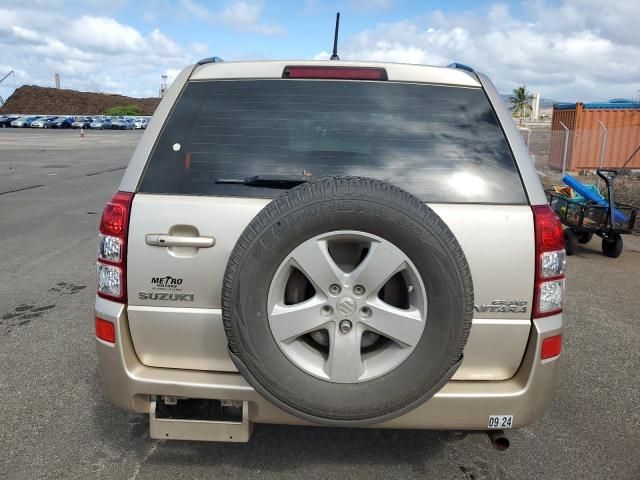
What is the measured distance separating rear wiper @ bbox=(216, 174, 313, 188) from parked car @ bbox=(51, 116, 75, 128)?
72.1m

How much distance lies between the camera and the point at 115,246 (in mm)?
2426

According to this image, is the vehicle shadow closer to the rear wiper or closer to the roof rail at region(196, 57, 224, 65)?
the rear wiper

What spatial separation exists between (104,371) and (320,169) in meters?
1.38

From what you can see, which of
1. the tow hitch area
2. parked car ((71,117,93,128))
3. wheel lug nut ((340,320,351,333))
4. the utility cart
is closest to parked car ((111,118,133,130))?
parked car ((71,117,93,128))

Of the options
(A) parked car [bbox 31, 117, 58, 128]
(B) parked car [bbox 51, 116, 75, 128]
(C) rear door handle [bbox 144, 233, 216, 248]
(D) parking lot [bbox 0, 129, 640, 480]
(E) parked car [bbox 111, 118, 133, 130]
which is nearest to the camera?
(C) rear door handle [bbox 144, 233, 216, 248]

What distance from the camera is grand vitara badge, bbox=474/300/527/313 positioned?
2391 mm

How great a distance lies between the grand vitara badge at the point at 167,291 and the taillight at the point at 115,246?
120 mm

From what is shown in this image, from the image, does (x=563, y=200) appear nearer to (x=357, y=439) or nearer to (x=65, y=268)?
(x=357, y=439)

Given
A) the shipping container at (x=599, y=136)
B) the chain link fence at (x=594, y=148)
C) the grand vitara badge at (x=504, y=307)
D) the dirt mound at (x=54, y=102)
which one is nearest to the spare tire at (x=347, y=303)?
the grand vitara badge at (x=504, y=307)

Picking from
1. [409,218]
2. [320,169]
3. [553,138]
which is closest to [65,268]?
[320,169]

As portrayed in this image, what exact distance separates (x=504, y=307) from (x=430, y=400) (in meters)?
0.52

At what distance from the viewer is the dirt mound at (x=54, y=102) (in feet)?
308

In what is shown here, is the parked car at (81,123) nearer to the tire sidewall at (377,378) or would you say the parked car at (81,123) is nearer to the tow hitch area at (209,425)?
the tow hitch area at (209,425)

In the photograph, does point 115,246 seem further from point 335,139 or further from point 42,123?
point 42,123
